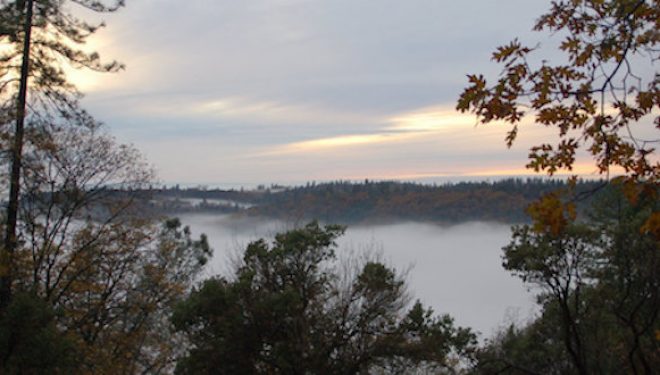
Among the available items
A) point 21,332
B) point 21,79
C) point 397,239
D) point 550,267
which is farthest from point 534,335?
point 397,239

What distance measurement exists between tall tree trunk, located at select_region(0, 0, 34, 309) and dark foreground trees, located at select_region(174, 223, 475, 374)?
320 centimetres

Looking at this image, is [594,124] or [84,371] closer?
[594,124]

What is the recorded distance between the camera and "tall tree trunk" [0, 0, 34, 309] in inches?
367

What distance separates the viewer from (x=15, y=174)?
32.5ft

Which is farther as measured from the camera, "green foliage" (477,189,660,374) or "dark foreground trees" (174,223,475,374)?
"green foliage" (477,189,660,374)

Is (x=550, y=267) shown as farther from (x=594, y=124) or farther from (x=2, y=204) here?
(x=2, y=204)

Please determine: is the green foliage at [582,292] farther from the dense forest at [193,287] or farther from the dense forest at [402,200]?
the dense forest at [402,200]

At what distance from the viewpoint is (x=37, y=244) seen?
11578 mm

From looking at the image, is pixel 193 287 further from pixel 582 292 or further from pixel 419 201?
pixel 419 201

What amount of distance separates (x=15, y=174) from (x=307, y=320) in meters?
6.48

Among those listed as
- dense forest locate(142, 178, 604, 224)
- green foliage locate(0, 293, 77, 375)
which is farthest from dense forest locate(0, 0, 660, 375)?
dense forest locate(142, 178, 604, 224)

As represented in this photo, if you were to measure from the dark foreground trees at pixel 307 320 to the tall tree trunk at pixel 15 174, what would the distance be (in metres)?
3.20

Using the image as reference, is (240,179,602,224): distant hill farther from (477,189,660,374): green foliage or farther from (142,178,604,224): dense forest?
(477,189,660,374): green foliage

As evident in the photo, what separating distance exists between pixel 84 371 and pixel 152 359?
348 inches
